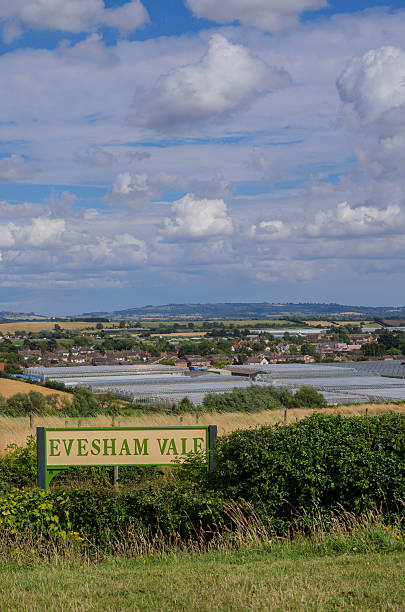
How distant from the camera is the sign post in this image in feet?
28.4

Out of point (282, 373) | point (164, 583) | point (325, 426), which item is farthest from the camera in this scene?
point (282, 373)

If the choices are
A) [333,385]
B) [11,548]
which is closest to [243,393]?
[333,385]

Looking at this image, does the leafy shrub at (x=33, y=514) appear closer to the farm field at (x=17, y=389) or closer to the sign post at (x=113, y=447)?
the sign post at (x=113, y=447)

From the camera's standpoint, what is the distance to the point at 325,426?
8086 millimetres

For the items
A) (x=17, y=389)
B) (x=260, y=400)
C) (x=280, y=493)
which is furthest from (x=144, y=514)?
(x=17, y=389)

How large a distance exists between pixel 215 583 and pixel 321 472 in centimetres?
230

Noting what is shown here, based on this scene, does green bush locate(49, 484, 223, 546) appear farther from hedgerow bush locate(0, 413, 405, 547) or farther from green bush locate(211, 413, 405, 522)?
green bush locate(211, 413, 405, 522)

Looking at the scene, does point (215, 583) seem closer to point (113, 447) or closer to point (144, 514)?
point (144, 514)

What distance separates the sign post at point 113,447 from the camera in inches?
340

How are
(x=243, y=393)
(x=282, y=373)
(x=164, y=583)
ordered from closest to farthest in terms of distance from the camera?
(x=164, y=583), (x=243, y=393), (x=282, y=373)

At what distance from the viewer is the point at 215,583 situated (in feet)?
18.6

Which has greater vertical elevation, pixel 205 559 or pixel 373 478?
pixel 373 478

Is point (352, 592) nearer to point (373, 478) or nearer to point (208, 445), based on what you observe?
point (373, 478)

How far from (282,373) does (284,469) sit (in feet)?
172
